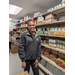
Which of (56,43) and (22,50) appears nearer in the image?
(22,50)

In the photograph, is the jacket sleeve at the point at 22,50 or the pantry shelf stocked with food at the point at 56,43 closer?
the jacket sleeve at the point at 22,50

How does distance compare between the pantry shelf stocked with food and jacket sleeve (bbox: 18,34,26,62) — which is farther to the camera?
the pantry shelf stocked with food

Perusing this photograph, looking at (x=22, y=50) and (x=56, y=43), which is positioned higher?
(x=56, y=43)
